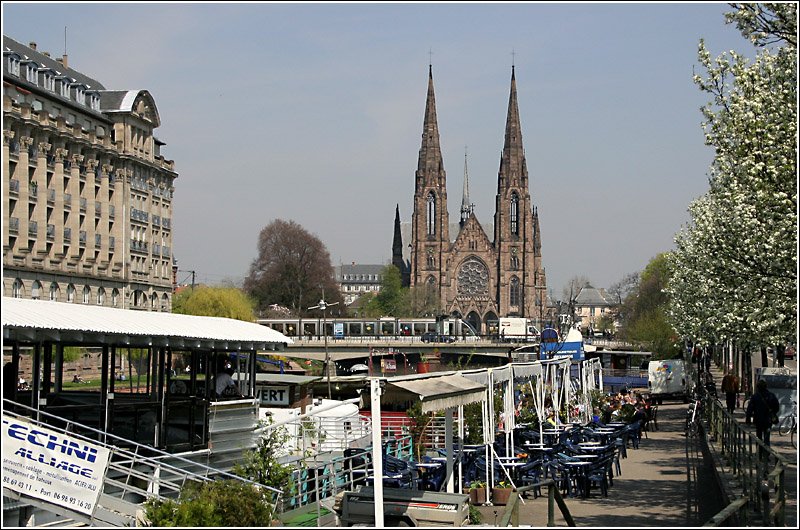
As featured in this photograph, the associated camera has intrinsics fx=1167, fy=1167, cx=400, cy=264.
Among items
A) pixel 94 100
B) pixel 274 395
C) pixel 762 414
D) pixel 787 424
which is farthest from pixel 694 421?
pixel 94 100

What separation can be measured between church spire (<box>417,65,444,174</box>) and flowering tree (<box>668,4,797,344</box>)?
167 meters

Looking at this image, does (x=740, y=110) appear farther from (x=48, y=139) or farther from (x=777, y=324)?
(x=48, y=139)

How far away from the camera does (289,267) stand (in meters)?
130

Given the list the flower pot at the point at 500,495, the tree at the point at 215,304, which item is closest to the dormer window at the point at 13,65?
the tree at the point at 215,304

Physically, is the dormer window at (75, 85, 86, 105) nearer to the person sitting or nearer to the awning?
the person sitting

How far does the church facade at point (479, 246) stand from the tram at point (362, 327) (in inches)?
2197

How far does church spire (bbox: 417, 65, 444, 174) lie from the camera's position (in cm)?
18912

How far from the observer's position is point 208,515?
13.1 m

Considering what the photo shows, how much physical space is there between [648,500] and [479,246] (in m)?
170

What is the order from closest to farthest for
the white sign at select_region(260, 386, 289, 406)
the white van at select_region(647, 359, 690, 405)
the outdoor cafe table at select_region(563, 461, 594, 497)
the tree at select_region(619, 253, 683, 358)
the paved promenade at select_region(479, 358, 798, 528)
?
the paved promenade at select_region(479, 358, 798, 528), the outdoor cafe table at select_region(563, 461, 594, 497), the white sign at select_region(260, 386, 289, 406), the white van at select_region(647, 359, 690, 405), the tree at select_region(619, 253, 683, 358)

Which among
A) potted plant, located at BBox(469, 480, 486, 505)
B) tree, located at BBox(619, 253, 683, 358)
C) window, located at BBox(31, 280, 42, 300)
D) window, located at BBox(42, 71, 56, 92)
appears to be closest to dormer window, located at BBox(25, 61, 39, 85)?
window, located at BBox(42, 71, 56, 92)

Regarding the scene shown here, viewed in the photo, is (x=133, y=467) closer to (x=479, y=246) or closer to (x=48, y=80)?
(x=48, y=80)

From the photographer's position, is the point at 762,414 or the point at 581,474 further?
the point at 762,414

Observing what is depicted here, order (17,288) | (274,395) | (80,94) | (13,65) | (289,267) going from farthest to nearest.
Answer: (289,267)
(80,94)
(13,65)
(17,288)
(274,395)
